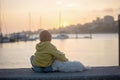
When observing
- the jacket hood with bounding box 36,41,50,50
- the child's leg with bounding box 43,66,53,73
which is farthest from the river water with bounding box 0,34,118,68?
the child's leg with bounding box 43,66,53,73

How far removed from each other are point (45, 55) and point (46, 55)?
0.02 metres

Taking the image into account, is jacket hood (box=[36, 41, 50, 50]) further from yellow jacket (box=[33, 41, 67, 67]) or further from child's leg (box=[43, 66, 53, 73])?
child's leg (box=[43, 66, 53, 73])

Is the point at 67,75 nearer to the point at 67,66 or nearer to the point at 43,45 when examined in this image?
the point at 67,66

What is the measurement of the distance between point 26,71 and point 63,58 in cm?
88

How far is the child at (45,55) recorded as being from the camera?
32.6ft

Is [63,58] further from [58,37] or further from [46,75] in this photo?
[58,37]

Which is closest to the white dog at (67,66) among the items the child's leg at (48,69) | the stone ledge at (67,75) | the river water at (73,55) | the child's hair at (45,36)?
the child's leg at (48,69)

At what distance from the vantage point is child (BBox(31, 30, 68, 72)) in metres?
9.95

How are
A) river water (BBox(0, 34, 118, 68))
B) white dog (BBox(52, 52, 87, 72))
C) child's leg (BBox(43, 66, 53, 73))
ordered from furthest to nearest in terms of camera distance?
1. river water (BBox(0, 34, 118, 68))
2. child's leg (BBox(43, 66, 53, 73))
3. white dog (BBox(52, 52, 87, 72))

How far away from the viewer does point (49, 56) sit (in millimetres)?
9992

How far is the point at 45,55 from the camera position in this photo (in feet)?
32.9

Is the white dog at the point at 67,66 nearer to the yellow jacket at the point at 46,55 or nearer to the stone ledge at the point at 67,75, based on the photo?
the yellow jacket at the point at 46,55

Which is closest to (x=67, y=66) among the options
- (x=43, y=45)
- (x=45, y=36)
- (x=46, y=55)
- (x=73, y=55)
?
(x=46, y=55)

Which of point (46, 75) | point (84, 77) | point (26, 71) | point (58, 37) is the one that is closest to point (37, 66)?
point (26, 71)
